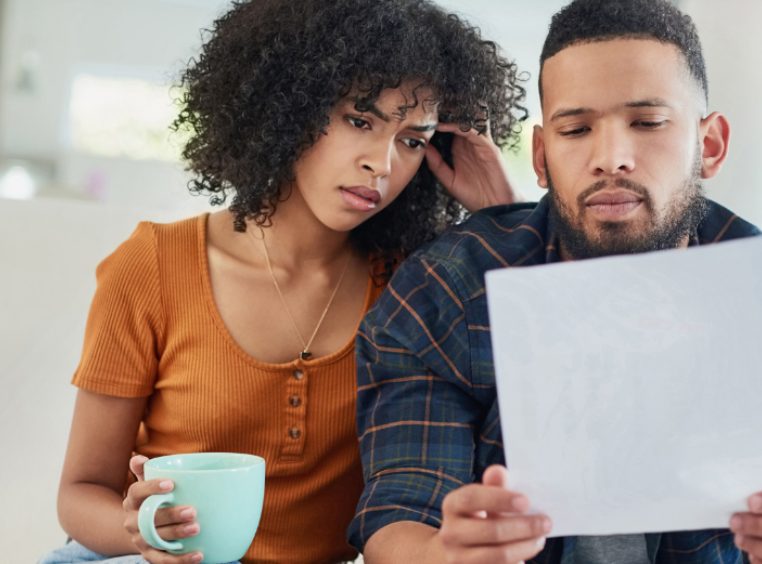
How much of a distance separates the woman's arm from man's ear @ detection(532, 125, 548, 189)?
599mm

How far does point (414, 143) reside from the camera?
129 cm

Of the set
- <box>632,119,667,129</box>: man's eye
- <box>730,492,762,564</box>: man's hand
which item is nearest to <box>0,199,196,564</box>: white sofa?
<box>632,119,667,129</box>: man's eye

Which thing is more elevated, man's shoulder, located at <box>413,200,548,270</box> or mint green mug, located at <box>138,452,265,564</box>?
man's shoulder, located at <box>413,200,548,270</box>

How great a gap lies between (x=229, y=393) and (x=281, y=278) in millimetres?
199

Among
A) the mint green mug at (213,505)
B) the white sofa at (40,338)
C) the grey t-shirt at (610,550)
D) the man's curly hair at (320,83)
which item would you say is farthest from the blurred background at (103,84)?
the mint green mug at (213,505)

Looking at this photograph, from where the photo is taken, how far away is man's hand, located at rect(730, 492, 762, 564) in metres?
0.75

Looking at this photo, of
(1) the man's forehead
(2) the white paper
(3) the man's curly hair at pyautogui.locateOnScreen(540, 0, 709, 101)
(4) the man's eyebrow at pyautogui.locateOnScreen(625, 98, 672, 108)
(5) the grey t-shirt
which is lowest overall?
(5) the grey t-shirt

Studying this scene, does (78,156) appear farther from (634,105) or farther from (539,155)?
(634,105)

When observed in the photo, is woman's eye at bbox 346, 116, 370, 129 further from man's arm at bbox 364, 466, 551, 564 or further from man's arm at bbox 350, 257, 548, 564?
man's arm at bbox 364, 466, 551, 564

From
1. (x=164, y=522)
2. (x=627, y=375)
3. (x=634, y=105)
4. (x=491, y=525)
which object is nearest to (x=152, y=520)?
(x=164, y=522)

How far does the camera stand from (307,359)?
1261 millimetres

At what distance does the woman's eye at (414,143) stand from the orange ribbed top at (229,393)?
0.29 meters

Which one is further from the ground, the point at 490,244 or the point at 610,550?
the point at 490,244

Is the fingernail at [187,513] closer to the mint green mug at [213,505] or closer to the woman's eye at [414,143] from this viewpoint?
the mint green mug at [213,505]
